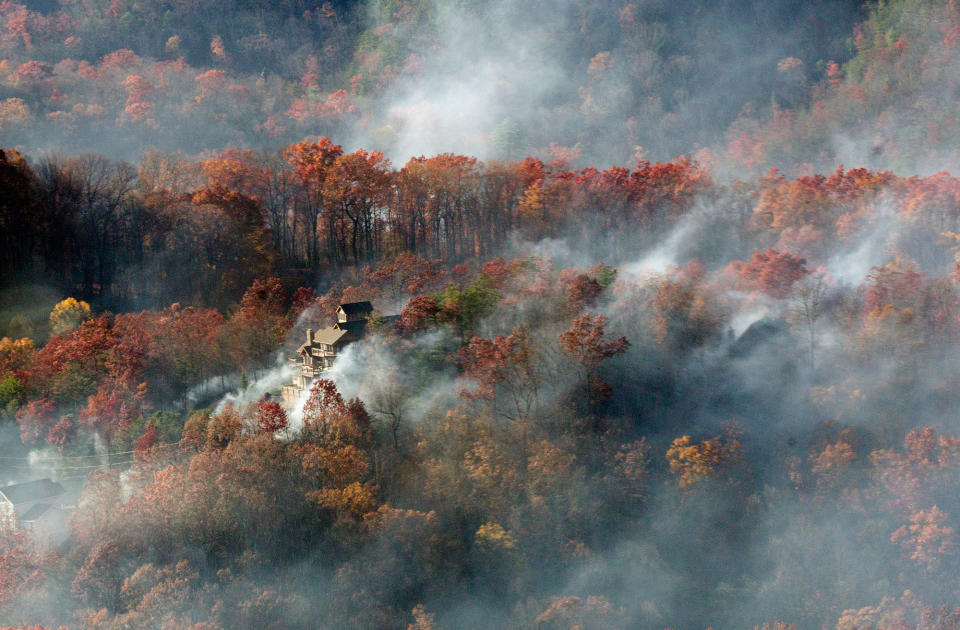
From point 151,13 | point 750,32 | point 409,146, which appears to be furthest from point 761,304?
point 151,13

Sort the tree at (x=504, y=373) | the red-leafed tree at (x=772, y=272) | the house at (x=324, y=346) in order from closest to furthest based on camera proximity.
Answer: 1. the house at (x=324, y=346)
2. the tree at (x=504, y=373)
3. the red-leafed tree at (x=772, y=272)

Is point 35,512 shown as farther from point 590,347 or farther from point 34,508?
point 590,347

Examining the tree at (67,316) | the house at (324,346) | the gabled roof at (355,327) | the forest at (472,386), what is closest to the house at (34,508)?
the forest at (472,386)

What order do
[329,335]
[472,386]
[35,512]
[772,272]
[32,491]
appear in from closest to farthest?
[35,512], [32,491], [329,335], [472,386], [772,272]

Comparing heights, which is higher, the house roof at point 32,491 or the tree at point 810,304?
the tree at point 810,304

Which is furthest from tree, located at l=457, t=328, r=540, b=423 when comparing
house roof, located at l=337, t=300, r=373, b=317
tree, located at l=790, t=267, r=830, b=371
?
tree, located at l=790, t=267, r=830, b=371

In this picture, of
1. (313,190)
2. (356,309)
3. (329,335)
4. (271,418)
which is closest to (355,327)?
(356,309)

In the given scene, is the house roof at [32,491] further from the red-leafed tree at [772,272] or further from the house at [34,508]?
the red-leafed tree at [772,272]

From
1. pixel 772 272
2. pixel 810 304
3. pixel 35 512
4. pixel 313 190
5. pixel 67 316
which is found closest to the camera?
pixel 35 512
